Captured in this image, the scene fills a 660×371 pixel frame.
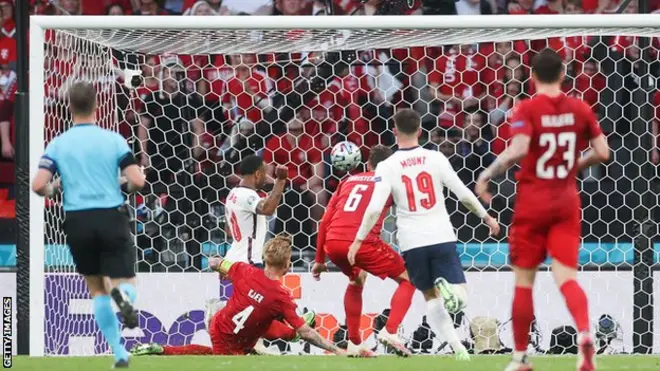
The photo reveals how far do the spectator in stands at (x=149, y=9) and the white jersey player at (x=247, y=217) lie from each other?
3.24 metres

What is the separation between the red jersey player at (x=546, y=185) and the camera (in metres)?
7.05

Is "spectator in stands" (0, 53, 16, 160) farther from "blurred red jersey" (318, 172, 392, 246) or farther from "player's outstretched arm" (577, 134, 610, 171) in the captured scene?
"player's outstretched arm" (577, 134, 610, 171)

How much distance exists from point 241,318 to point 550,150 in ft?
13.0

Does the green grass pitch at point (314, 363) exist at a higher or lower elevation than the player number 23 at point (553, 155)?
lower

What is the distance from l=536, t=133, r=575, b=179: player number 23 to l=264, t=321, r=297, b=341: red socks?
4.12 meters

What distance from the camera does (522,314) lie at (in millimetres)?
7145

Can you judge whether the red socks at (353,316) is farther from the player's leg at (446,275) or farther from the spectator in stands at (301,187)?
the spectator in stands at (301,187)

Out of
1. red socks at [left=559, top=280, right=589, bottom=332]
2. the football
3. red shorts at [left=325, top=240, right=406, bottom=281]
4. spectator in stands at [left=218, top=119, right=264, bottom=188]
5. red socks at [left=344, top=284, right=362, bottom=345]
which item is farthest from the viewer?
spectator in stands at [left=218, top=119, right=264, bottom=188]

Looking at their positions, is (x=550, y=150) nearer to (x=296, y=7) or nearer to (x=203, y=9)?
(x=296, y=7)

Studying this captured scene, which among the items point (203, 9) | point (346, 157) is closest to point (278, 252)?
point (346, 157)

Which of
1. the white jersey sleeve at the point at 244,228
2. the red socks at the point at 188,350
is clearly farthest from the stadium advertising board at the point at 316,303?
the white jersey sleeve at the point at 244,228

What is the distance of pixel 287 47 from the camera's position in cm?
1142

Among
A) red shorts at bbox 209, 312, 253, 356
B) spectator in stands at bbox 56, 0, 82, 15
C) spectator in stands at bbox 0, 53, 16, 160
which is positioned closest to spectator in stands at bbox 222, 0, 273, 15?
spectator in stands at bbox 56, 0, 82, 15

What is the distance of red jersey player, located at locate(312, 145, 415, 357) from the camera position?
10188mm
